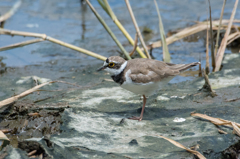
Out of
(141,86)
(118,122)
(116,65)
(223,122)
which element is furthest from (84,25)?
(223,122)

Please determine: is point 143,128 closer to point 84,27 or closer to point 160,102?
point 160,102

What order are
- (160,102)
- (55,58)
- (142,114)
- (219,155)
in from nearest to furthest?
(219,155) → (142,114) → (160,102) → (55,58)

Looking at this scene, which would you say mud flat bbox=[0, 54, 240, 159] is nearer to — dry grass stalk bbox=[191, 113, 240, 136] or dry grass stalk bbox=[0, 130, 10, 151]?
dry grass stalk bbox=[191, 113, 240, 136]

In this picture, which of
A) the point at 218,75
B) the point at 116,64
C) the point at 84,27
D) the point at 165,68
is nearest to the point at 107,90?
the point at 116,64

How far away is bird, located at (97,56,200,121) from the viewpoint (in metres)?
4.20

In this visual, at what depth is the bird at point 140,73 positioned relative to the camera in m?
4.20

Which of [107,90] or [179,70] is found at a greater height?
[179,70]

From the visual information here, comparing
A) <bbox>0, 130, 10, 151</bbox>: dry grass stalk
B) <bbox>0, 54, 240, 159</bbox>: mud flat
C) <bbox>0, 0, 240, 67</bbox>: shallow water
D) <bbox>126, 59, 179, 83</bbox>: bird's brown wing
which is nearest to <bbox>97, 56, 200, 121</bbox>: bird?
<bbox>126, 59, 179, 83</bbox>: bird's brown wing

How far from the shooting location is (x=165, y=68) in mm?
4422

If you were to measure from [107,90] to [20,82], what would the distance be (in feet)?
5.57

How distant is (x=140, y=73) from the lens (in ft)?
13.9

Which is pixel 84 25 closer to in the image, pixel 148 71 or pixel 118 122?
pixel 148 71

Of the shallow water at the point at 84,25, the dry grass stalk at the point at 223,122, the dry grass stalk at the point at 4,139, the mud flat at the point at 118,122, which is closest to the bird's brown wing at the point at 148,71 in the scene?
the mud flat at the point at 118,122

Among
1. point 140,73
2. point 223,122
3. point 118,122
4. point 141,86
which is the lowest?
point 118,122
